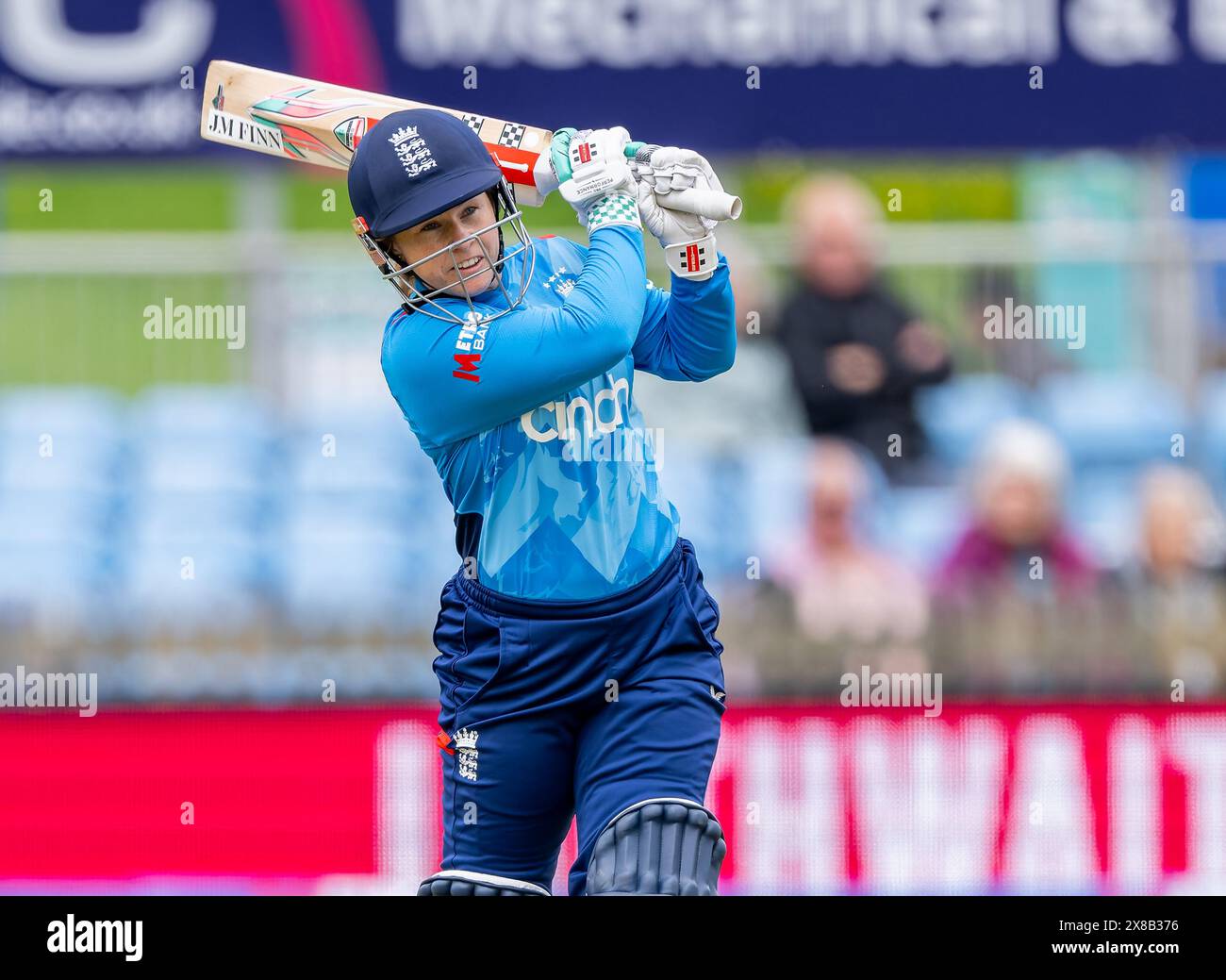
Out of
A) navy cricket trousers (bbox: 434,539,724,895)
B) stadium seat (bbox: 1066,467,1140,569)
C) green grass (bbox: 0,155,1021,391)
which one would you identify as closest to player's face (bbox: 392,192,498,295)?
navy cricket trousers (bbox: 434,539,724,895)

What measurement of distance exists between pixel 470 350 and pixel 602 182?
0.38 meters

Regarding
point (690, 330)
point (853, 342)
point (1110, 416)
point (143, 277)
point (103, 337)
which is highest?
point (143, 277)

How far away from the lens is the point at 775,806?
5.77 meters

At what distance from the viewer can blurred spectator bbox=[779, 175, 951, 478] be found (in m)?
6.61

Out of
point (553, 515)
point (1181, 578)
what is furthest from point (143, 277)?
point (553, 515)

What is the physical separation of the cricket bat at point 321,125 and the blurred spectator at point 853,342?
9.57ft

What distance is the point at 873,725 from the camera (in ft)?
19.3

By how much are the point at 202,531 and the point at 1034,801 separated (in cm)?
281

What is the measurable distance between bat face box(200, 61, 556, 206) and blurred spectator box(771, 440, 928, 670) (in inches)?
107

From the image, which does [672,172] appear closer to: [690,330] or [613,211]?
[613,211]

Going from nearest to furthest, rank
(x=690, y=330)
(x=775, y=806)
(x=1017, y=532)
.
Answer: (x=690, y=330)
(x=775, y=806)
(x=1017, y=532)

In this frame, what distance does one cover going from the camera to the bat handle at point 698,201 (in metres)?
3.37

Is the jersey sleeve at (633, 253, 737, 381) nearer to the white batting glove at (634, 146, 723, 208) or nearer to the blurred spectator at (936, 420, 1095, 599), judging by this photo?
the white batting glove at (634, 146, 723, 208)

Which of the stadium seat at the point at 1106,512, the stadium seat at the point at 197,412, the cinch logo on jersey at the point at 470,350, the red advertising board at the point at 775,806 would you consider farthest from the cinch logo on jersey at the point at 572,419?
the stadium seat at the point at 197,412
